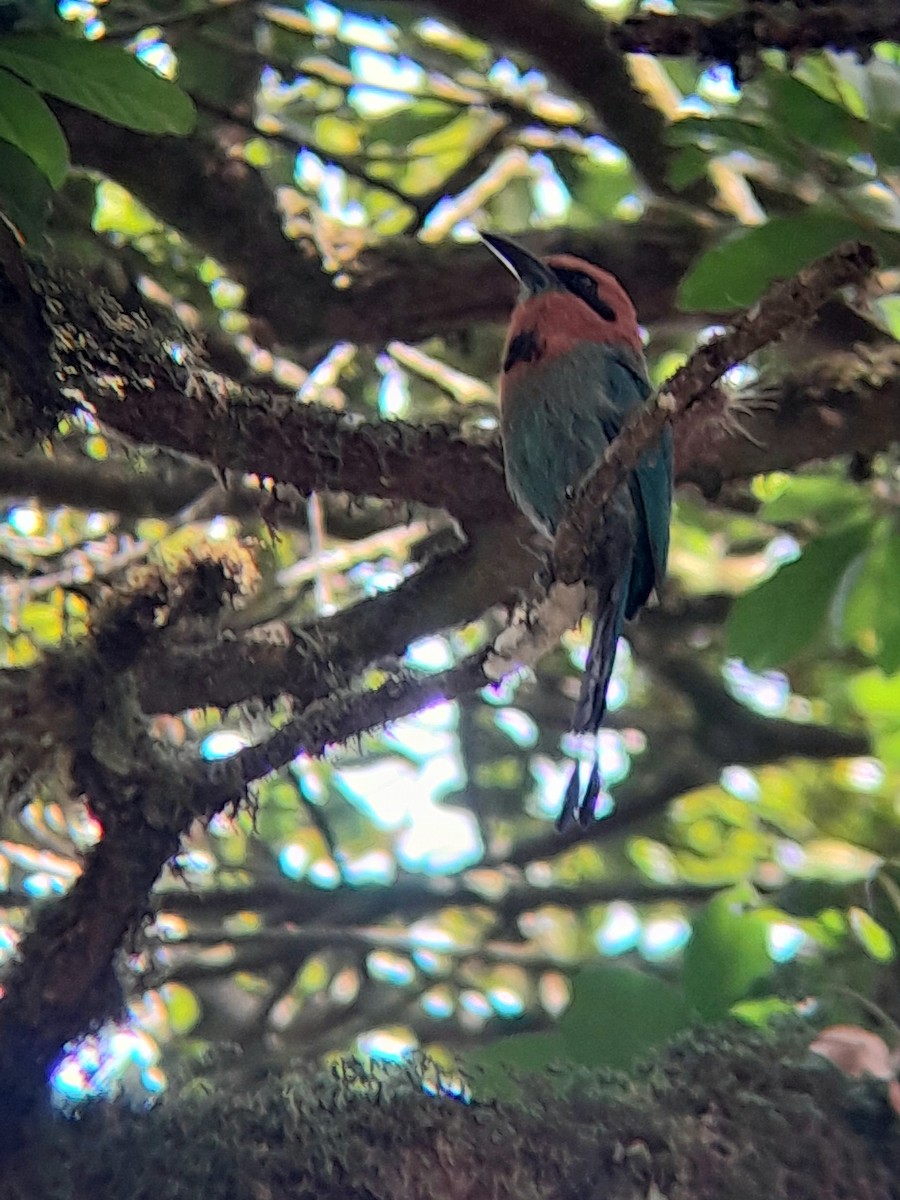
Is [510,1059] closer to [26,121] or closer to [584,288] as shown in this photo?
[26,121]

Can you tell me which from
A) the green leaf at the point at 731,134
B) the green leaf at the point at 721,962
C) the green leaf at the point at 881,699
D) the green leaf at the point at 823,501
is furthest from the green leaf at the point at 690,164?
the green leaf at the point at 721,962

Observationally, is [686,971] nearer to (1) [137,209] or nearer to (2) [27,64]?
(2) [27,64]

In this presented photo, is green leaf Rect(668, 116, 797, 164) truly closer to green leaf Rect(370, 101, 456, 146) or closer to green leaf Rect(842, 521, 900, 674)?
green leaf Rect(842, 521, 900, 674)

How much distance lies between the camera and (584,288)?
195cm

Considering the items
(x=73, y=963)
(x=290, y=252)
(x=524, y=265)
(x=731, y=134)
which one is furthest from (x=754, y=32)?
(x=73, y=963)

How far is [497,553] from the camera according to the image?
5.42 feet

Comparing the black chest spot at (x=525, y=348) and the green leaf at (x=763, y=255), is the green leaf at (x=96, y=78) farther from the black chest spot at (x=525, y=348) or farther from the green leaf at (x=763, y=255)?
the black chest spot at (x=525, y=348)

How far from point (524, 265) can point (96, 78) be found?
86 cm

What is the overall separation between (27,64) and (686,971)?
3.76 ft

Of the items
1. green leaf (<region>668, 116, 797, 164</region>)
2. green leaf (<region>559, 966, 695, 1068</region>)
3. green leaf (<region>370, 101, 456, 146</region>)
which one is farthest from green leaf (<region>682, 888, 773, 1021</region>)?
green leaf (<region>370, 101, 456, 146</region>)

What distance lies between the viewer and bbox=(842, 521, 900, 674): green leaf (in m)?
1.48

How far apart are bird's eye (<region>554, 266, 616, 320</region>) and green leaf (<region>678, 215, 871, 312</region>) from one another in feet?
2.00

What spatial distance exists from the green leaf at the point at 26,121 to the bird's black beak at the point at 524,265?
83 cm

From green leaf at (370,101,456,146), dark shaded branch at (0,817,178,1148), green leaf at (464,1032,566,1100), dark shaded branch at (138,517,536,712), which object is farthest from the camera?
green leaf at (370,101,456,146)
